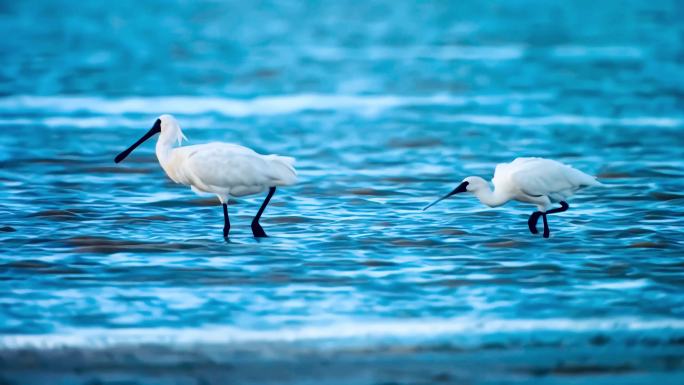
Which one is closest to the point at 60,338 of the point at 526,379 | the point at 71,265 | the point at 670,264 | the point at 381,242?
the point at 71,265

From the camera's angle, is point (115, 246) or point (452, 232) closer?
point (115, 246)

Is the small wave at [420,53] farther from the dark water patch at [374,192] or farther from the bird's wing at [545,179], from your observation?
the bird's wing at [545,179]

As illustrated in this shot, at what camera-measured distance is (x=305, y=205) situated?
38.7 feet

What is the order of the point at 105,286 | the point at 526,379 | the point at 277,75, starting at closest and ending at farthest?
the point at 526,379, the point at 105,286, the point at 277,75

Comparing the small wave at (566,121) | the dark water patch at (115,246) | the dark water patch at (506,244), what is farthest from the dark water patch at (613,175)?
the dark water patch at (115,246)

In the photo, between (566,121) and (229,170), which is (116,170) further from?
(566,121)

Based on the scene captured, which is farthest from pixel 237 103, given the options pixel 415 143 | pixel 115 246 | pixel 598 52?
pixel 115 246

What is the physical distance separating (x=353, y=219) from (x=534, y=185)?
1.58 m

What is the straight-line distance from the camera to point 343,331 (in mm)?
7836

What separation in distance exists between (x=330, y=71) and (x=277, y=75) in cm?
96

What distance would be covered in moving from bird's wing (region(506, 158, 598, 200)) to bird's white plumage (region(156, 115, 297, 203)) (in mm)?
1623

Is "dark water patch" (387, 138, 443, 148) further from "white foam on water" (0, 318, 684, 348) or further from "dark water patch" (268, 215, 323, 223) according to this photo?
"white foam on water" (0, 318, 684, 348)

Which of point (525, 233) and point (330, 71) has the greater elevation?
point (330, 71)

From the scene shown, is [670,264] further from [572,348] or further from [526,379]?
[526,379]
